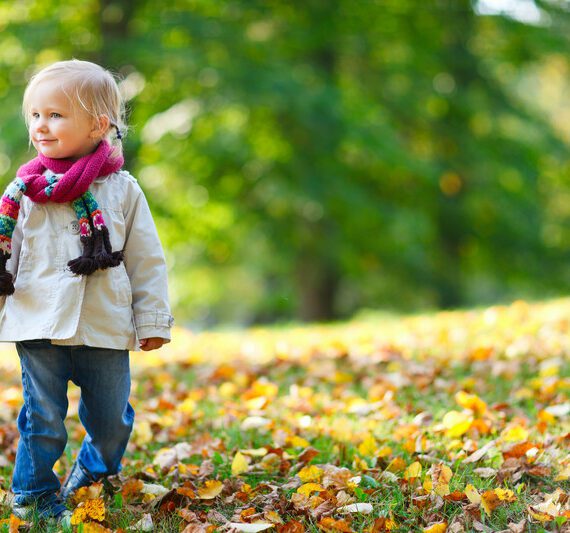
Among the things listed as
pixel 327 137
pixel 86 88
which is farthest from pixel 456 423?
pixel 327 137

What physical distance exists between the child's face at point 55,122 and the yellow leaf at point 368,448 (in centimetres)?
179

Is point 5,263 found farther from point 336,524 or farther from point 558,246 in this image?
point 558,246

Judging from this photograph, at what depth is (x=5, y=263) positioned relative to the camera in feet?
8.71

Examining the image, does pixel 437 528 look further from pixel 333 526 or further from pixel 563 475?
pixel 563 475

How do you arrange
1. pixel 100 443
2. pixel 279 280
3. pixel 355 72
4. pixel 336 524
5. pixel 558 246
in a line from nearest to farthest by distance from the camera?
pixel 336 524 < pixel 100 443 < pixel 355 72 < pixel 558 246 < pixel 279 280

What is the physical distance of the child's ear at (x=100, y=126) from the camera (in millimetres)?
2793

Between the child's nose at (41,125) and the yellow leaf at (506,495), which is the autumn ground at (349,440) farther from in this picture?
the child's nose at (41,125)

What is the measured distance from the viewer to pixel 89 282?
2.71 metres

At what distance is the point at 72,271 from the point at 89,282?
97 millimetres

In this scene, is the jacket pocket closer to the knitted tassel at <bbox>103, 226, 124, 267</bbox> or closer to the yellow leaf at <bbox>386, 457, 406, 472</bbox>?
the knitted tassel at <bbox>103, 226, 124, 267</bbox>

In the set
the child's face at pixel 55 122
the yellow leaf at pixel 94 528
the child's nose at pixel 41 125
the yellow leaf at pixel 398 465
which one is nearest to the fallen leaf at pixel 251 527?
the yellow leaf at pixel 94 528

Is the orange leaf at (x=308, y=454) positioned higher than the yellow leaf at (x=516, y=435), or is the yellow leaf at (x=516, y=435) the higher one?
the yellow leaf at (x=516, y=435)

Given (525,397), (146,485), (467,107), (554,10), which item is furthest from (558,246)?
(146,485)

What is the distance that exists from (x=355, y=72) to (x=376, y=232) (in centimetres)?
299
